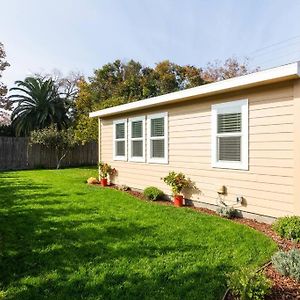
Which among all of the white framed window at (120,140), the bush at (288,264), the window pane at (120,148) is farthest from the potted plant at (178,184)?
the bush at (288,264)

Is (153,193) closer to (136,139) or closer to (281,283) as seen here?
(136,139)

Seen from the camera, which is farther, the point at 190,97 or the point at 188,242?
the point at 190,97

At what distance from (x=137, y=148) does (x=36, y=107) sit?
47.3ft

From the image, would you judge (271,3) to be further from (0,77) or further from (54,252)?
(0,77)

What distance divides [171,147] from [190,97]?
154 cm

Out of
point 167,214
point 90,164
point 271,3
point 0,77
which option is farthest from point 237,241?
point 0,77

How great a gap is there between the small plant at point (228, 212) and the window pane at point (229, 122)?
1568mm

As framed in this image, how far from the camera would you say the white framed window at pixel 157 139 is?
858 cm

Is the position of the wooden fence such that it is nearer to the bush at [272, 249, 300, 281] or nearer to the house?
the house

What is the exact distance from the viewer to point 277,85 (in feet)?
18.7

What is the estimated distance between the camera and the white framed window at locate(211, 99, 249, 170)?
632 cm

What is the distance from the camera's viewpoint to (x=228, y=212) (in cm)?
636

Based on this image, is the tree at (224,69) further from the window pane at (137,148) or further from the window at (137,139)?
the window pane at (137,148)

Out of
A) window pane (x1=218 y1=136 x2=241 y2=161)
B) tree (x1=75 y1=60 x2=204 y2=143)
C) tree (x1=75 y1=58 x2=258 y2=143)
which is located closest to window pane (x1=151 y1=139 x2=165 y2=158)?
window pane (x1=218 y1=136 x2=241 y2=161)
